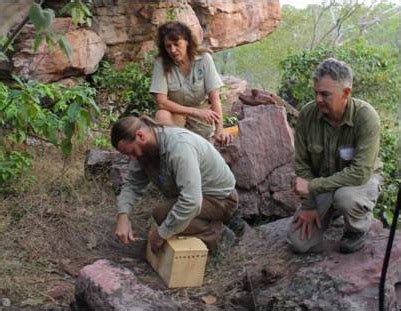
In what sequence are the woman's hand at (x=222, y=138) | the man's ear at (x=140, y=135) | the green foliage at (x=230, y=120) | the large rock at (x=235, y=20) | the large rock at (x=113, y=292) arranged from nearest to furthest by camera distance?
the large rock at (x=113, y=292) < the man's ear at (x=140, y=135) < the woman's hand at (x=222, y=138) < the green foliage at (x=230, y=120) < the large rock at (x=235, y=20)

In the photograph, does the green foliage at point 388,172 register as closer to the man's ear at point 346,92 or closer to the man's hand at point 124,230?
the man's ear at point 346,92

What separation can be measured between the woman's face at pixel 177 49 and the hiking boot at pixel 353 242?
187 cm

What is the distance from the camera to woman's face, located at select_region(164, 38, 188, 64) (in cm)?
474

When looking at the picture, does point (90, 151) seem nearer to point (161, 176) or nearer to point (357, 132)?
point (161, 176)

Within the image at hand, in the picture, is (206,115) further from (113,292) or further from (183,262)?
(113,292)

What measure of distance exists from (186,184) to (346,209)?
91 centimetres

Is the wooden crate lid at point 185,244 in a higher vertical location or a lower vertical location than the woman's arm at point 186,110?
lower

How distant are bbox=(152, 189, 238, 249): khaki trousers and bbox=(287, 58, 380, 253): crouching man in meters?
0.47

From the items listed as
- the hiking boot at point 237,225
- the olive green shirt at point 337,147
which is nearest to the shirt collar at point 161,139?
the olive green shirt at point 337,147

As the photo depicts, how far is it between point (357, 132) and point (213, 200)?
1034mm

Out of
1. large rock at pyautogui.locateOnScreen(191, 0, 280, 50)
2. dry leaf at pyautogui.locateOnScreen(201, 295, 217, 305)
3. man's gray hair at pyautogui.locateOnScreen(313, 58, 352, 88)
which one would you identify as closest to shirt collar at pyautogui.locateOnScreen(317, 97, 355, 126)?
man's gray hair at pyautogui.locateOnScreen(313, 58, 352, 88)

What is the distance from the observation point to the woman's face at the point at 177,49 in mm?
4738

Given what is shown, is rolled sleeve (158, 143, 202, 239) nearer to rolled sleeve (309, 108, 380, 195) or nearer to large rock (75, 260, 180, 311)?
large rock (75, 260, 180, 311)

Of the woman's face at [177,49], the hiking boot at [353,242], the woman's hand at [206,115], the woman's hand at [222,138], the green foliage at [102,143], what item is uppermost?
the woman's face at [177,49]
